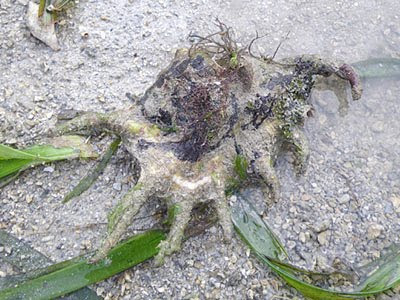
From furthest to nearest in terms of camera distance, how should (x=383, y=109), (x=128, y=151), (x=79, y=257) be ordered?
(x=383, y=109), (x=128, y=151), (x=79, y=257)

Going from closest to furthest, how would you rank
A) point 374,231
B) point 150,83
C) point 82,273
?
point 82,273 → point 374,231 → point 150,83

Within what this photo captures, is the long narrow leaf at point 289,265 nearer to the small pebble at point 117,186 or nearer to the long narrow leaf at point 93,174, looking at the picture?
the small pebble at point 117,186

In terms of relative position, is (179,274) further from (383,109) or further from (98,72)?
(383,109)

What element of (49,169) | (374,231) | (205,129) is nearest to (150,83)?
(205,129)

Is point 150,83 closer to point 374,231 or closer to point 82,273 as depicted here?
point 82,273

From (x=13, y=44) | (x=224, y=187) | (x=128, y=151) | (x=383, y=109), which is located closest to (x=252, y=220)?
(x=224, y=187)

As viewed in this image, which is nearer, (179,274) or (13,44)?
(179,274)

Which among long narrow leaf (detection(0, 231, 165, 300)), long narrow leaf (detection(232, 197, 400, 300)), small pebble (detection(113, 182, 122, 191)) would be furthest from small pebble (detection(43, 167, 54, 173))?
long narrow leaf (detection(232, 197, 400, 300))
